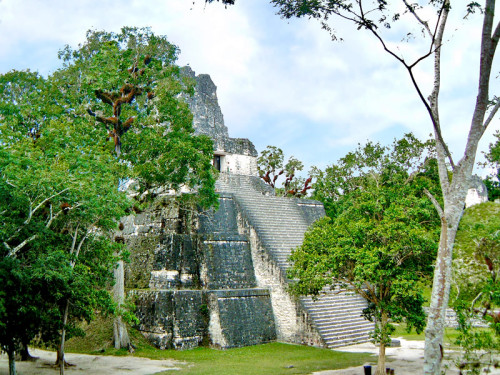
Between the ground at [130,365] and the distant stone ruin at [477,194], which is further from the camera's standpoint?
the distant stone ruin at [477,194]

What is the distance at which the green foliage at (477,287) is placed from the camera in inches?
175

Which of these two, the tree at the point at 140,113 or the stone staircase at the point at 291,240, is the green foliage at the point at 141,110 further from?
the stone staircase at the point at 291,240

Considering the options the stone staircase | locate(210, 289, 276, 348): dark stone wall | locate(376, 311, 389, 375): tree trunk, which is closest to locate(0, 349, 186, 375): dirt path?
locate(210, 289, 276, 348): dark stone wall

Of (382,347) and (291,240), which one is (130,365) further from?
(291,240)

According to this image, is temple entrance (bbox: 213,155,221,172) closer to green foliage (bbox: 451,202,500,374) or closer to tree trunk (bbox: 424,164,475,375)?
green foliage (bbox: 451,202,500,374)

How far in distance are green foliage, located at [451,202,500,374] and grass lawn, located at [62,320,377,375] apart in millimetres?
2259

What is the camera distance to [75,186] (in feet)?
20.4

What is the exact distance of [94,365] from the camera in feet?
26.9

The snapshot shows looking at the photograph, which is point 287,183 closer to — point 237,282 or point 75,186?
point 237,282

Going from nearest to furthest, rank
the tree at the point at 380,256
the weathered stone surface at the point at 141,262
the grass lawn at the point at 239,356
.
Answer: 1. the tree at the point at 380,256
2. the grass lawn at the point at 239,356
3. the weathered stone surface at the point at 141,262

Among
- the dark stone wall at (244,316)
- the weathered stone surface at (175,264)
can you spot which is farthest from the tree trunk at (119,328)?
the dark stone wall at (244,316)

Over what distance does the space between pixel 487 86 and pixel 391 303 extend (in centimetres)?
338

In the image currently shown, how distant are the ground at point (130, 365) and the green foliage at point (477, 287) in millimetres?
832

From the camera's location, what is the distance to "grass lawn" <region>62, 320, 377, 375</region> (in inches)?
311
